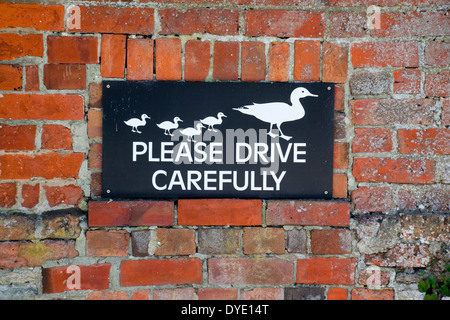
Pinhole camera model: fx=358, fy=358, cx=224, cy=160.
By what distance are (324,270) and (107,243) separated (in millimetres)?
772

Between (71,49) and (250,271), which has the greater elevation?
(71,49)

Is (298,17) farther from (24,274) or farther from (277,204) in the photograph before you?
(24,274)

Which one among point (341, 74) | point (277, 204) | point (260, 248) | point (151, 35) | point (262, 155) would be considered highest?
point (151, 35)

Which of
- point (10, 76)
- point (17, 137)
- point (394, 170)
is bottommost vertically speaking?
point (394, 170)

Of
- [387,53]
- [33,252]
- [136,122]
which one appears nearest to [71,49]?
[136,122]

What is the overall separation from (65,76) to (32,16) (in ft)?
0.73

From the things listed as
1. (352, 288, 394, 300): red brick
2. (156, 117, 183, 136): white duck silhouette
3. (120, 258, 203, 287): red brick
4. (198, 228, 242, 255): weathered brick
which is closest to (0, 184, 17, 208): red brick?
(120, 258, 203, 287): red brick

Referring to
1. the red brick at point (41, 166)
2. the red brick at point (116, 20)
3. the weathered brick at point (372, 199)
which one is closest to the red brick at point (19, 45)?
the red brick at point (116, 20)

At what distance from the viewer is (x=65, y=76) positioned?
Answer: 1223 millimetres

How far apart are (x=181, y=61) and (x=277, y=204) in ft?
→ 1.97

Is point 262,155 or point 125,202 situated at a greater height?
point 262,155

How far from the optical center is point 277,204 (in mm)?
1259

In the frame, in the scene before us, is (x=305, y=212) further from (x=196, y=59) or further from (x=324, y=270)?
(x=196, y=59)

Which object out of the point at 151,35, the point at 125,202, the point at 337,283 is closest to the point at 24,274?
the point at 125,202
